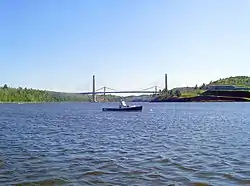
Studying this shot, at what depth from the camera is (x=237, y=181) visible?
45.2 ft

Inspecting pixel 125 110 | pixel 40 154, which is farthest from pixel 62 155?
pixel 125 110

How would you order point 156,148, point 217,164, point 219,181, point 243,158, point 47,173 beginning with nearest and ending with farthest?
point 219,181 → point 47,173 → point 217,164 → point 243,158 → point 156,148

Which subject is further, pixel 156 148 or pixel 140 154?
pixel 156 148

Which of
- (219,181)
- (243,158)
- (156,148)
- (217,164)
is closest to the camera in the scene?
(219,181)

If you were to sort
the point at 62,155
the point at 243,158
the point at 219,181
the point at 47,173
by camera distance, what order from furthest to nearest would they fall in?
1. the point at 62,155
2. the point at 243,158
3. the point at 47,173
4. the point at 219,181

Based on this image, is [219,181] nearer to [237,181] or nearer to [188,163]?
[237,181]

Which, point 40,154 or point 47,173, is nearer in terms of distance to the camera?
point 47,173

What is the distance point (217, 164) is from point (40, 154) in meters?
9.41

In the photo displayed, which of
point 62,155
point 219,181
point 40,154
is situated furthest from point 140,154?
point 219,181

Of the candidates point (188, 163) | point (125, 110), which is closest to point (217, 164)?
point (188, 163)

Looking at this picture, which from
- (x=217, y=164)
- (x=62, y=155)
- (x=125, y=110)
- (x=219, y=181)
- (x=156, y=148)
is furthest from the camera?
(x=125, y=110)

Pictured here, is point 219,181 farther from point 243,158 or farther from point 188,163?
point 243,158

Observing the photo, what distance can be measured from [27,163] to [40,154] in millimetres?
2955

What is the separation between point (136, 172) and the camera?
15.3 meters
